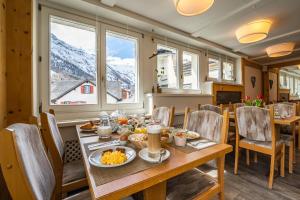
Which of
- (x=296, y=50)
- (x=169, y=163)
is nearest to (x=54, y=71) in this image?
(x=169, y=163)

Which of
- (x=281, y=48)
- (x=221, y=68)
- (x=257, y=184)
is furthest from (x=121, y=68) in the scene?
(x=281, y=48)

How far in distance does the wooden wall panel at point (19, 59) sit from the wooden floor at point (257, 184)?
7.62 feet

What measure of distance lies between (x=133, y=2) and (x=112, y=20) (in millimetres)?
546

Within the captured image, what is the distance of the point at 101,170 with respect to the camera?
709 mm

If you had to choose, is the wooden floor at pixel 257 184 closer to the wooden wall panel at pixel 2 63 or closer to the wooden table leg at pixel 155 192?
the wooden table leg at pixel 155 192

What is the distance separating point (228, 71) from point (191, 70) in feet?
6.07

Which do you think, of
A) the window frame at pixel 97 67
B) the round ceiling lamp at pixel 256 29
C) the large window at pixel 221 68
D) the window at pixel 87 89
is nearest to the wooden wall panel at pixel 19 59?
the window frame at pixel 97 67

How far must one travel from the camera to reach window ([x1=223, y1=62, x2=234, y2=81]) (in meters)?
4.91

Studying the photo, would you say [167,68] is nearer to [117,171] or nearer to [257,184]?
[257,184]

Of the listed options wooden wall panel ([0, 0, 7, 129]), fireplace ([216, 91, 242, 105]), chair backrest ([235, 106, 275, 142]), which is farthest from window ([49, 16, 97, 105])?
fireplace ([216, 91, 242, 105])

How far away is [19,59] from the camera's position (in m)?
1.54

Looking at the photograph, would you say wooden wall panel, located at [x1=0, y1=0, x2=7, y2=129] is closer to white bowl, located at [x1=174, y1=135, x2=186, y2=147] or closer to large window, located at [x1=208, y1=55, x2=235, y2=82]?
white bowl, located at [x1=174, y1=135, x2=186, y2=147]

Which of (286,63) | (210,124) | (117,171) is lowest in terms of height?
(117,171)

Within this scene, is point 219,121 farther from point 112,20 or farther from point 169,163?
point 112,20
